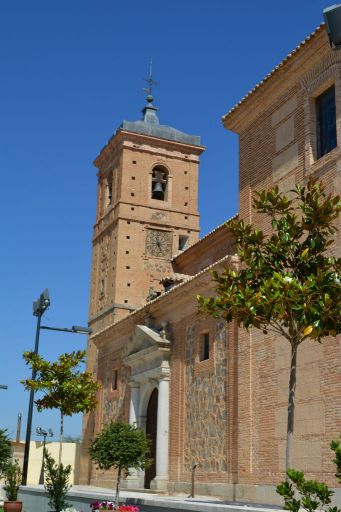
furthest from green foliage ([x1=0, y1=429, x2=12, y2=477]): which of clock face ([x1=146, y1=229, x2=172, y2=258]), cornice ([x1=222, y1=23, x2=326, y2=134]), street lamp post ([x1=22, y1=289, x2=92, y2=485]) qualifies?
clock face ([x1=146, y1=229, x2=172, y2=258])

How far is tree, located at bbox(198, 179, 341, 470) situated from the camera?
8617 mm

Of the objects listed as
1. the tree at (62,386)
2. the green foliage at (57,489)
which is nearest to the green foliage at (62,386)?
the tree at (62,386)

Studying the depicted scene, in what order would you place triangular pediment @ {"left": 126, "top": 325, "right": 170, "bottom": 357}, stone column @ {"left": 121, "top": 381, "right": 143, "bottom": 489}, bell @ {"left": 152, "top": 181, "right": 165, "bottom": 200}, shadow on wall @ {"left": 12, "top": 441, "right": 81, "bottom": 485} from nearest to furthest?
triangular pediment @ {"left": 126, "top": 325, "right": 170, "bottom": 357}, stone column @ {"left": 121, "top": 381, "right": 143, "bottom": 489}, bell @ {"left": 152, "top": 181, "right": 165, "bottom": 200}, shadow on wall @ {"left": 12, "top": 441, "right": 81, "bottom": 485}

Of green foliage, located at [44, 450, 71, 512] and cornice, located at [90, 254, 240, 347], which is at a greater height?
cornice, located at [90, 254, 240, 347]

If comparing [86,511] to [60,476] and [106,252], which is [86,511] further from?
[106,252]

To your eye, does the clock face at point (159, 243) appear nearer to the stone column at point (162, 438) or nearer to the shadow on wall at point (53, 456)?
the stone column at point (162, 438)

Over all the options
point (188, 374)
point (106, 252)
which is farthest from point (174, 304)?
point (106, 252)

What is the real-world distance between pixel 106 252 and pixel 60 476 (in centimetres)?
1820

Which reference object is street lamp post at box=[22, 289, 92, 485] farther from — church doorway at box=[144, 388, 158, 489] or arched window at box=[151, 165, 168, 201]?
arched window at box=[151, 165, 168, 201]

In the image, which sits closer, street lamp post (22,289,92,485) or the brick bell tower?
street lamp post (22,289,92,485)

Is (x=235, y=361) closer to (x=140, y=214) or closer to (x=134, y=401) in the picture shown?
(x=134, y=401)

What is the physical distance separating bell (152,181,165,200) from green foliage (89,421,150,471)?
60.3ft

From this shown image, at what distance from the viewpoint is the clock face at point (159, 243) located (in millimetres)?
31344

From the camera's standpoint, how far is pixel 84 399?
65.9ft
